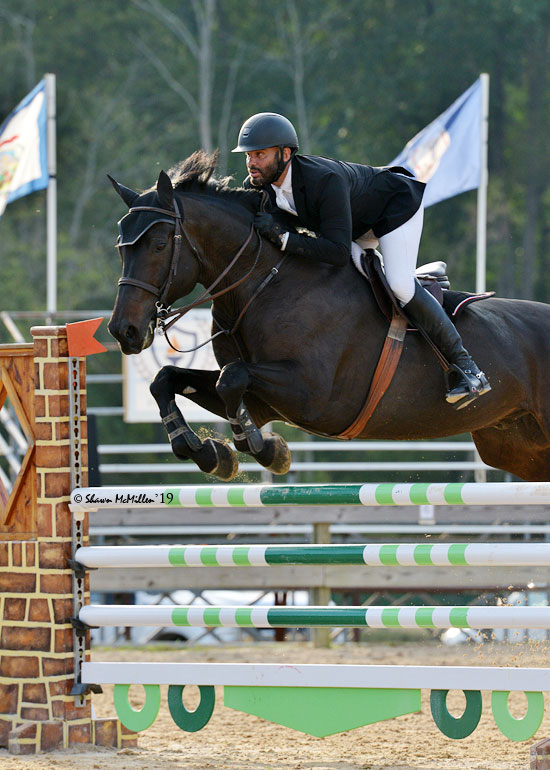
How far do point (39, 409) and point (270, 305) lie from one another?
108 cm

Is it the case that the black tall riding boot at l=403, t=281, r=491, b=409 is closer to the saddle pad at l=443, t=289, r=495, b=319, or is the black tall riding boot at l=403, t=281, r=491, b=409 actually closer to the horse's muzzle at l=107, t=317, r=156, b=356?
the saddle pad at l=443, t=289, r=495, b=319

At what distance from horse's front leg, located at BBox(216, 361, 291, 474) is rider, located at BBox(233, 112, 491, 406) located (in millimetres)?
586

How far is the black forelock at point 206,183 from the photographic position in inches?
188

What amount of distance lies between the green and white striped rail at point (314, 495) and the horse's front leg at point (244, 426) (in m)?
0.19

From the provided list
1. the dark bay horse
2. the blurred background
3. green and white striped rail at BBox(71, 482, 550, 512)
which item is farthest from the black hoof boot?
the blurred background

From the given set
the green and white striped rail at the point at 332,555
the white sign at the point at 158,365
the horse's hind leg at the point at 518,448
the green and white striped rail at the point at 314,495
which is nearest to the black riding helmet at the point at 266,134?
the green and white striped rail at the point at 314,495

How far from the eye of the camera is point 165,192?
4480mm

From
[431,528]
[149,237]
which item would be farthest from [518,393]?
[431,528]

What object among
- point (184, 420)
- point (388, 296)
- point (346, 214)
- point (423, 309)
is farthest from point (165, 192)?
point (423, 309)

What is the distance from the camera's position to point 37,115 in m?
10.5

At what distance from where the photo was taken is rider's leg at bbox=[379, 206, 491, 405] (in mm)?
4691

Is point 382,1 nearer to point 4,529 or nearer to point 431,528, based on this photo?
point 431,528

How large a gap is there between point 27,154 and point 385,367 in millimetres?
6610

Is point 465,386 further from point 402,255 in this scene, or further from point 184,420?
point 184,420
